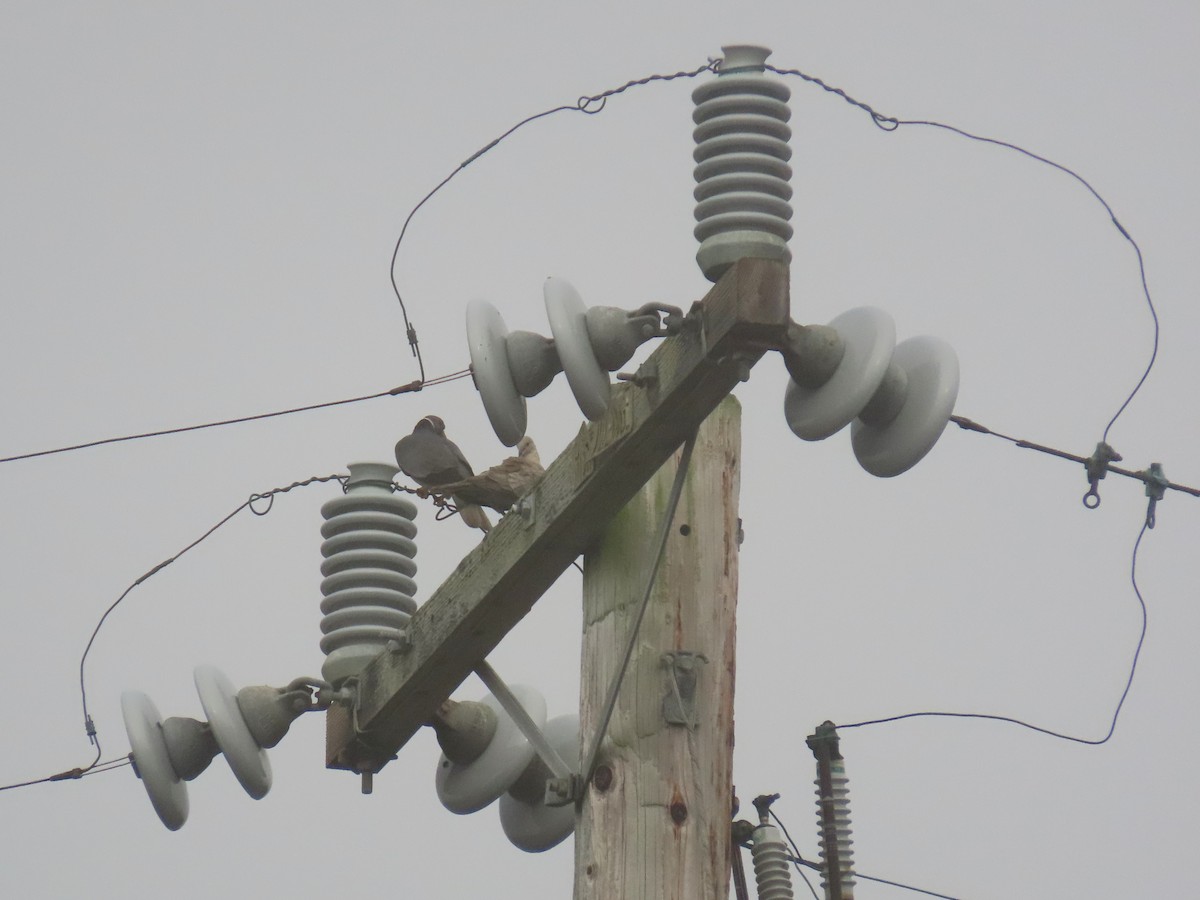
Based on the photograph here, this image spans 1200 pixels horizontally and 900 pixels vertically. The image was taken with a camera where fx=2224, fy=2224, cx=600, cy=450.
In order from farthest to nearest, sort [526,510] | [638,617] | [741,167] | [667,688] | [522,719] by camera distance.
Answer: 1. [522,719]
2. [526,510]
3. [667,688]
4. [638,617]
5. [741,167]

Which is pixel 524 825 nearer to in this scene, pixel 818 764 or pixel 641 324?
pixel 818 764

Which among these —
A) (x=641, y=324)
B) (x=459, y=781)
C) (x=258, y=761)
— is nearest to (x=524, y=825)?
(x=459, y=781)

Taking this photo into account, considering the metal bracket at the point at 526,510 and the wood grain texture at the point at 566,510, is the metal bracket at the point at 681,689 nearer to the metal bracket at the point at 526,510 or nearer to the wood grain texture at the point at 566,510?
the wood grain texture at the point at 566,510

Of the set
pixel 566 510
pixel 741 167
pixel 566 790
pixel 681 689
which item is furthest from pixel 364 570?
pixel 741 167

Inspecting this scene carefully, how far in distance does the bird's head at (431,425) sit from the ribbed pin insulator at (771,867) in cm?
185

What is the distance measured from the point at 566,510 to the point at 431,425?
1.83 metres

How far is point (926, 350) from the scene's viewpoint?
18.2 feet

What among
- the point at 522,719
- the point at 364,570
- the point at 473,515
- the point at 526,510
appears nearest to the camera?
the point at 526,510

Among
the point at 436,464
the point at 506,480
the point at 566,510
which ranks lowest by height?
the point at 566,510

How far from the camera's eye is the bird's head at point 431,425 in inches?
291

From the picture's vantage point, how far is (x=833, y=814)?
233 inches

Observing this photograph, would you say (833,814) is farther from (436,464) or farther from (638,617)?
(436,464)

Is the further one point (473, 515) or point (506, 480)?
point (473, 515)

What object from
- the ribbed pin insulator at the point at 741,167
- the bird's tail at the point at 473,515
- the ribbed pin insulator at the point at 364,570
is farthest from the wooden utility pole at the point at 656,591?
the bird's tail at the point at 473,515
